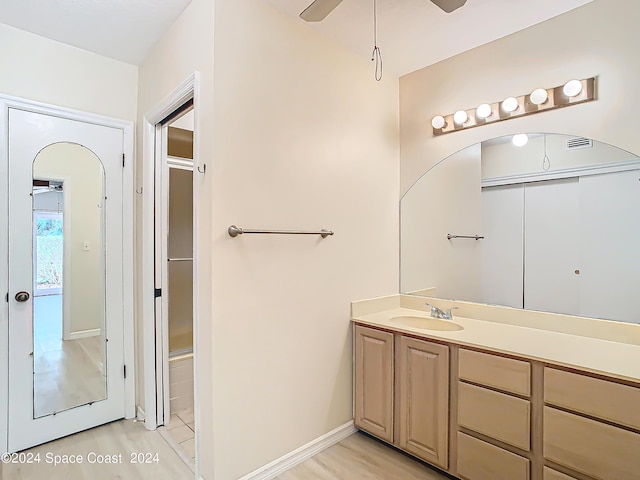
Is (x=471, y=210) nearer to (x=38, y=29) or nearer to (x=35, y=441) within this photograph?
(x=38, y=29)

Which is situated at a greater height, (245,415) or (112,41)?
(112,41)

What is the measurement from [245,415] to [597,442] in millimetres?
1619

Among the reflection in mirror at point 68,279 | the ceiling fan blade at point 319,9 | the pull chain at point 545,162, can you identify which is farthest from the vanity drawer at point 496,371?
the reflection in mirror at point 68,279

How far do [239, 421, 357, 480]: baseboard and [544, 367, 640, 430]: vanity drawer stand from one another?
132cm

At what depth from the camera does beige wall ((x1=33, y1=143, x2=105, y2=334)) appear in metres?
2.40

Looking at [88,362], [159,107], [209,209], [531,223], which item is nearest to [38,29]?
[159,107]

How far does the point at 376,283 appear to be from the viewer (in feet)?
8.68

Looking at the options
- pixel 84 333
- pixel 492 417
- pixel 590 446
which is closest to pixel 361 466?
pixel 492 417

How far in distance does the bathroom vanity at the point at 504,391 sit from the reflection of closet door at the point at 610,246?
0.11m

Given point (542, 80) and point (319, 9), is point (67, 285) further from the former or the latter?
point (542, 80)

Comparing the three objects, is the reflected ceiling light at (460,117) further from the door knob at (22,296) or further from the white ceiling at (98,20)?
the door knob at (22,296)

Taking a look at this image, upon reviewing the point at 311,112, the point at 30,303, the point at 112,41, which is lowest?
the point at 30,303

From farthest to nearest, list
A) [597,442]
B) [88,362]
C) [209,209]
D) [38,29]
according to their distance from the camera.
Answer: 1. [88,362]
2. [38,29]
3. [209,209]
4. [597,442]

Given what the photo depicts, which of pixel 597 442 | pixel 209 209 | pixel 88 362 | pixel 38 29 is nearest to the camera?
pixel 597 442
